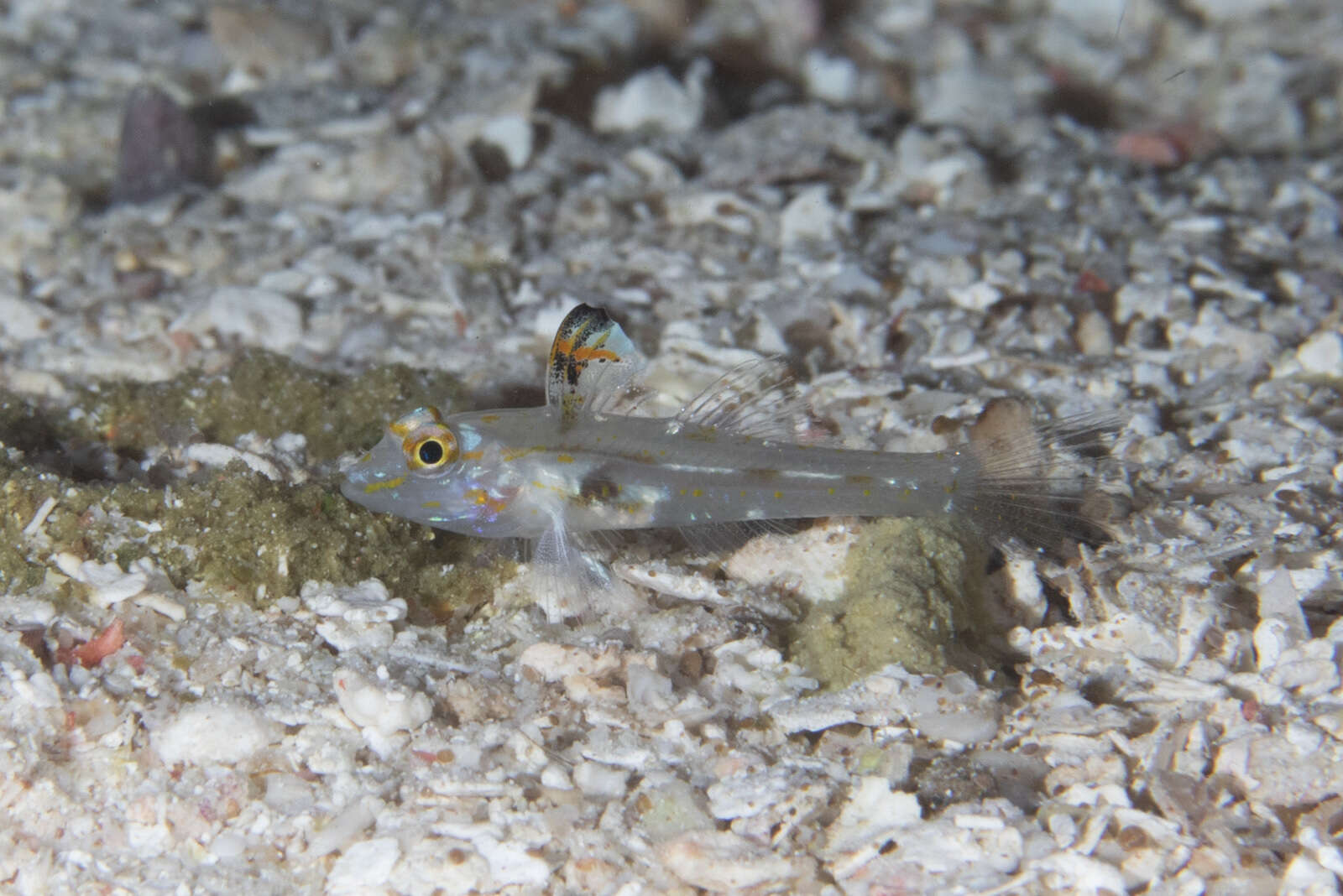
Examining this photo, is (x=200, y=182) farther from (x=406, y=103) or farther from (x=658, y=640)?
(x=658, y=640)

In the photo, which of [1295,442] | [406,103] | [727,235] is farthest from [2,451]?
[1295,442]

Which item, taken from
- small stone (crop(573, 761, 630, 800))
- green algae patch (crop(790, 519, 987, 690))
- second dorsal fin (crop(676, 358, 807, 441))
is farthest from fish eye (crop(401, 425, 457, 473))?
green algae patch (crop(790, 519, 987, 690))

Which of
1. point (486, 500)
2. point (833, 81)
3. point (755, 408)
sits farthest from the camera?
point (833, 81)

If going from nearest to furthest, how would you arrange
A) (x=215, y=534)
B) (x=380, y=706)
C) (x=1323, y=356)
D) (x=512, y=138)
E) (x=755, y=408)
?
(x=380, y=706) < (x=215, y=534) < (x=755, y=408) < (x=1323, y=356) < (x=512, y=138)

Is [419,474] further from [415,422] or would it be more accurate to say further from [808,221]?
[808,221]

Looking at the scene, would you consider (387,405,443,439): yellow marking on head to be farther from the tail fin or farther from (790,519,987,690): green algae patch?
the tail fin

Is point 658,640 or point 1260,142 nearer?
point 658,640

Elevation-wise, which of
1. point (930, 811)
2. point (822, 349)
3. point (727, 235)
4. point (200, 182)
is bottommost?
point (930, 811)

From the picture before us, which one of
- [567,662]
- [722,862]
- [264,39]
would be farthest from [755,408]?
[264,39]
